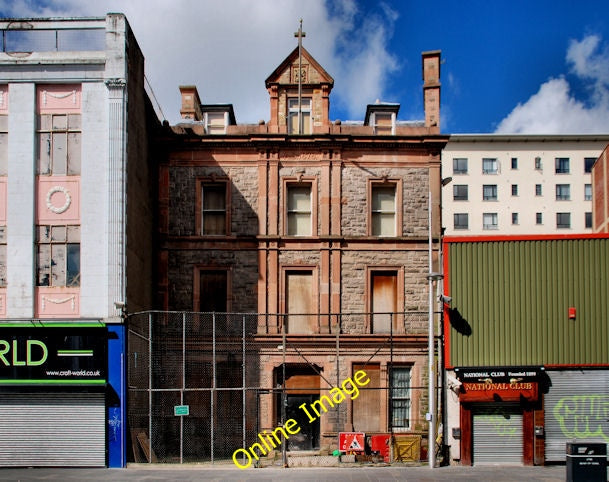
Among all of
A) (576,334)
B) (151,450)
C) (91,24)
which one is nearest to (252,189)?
(91,24)

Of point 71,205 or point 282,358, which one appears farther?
point 282,358

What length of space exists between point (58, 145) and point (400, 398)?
15.2 m

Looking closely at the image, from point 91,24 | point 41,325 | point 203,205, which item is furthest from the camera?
point 203,205

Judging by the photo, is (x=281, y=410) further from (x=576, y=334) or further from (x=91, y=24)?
(x=91, y=24)

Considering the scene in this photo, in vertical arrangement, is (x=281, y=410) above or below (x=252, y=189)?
below

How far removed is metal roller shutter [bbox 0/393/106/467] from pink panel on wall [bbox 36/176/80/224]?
5.72 metres

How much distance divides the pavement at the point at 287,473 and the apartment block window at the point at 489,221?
4000 cm

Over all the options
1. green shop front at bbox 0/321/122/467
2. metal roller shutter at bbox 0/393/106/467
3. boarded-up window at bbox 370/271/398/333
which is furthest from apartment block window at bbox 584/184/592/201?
metal roller shutter at bbox 0/393/106/467

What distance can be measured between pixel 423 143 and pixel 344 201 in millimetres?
3875

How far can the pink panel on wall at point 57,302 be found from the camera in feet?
68.8

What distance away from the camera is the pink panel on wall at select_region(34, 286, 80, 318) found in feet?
68.8

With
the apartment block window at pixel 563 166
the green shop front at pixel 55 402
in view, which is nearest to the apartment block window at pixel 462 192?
the apartment block window at pixel 563 166

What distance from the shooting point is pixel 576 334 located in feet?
72.7

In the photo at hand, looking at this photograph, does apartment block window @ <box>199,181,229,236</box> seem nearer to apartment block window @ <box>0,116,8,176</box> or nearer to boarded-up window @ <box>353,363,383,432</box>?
apartment block window @ <box>0,116,8,176</box>
